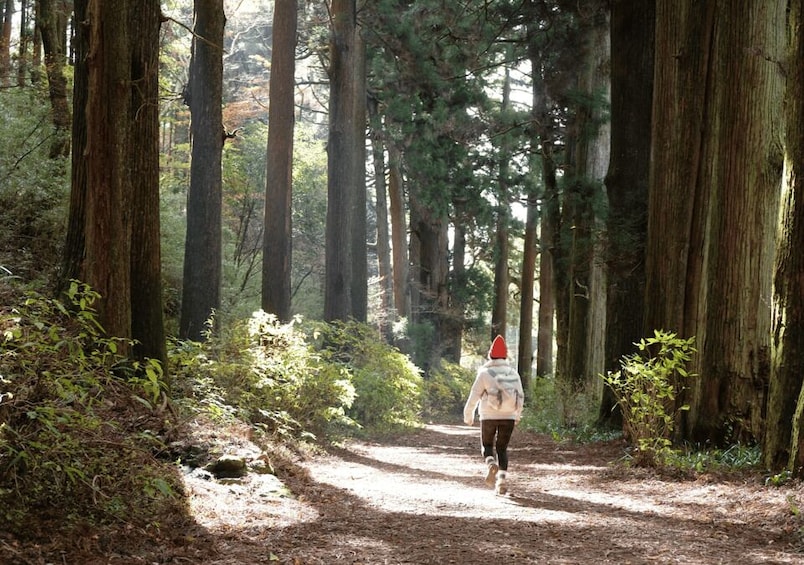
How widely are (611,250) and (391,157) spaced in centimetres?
1584

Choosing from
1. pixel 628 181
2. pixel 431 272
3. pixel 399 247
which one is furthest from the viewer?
pixel 431 272

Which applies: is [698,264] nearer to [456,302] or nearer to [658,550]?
[658,550]

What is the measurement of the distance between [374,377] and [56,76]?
8829 mm

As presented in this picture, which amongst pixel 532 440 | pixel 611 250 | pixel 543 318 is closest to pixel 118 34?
pixel 611 250

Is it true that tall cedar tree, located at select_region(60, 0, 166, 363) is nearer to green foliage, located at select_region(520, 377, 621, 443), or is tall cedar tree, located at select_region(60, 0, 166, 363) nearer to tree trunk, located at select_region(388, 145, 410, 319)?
green foliage, located at select_region(520, 377, 621, 443)

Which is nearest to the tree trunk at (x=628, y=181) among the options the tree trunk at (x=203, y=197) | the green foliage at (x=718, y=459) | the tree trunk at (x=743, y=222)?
the tree trunk at (x=743, y=222)

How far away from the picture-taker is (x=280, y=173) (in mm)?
19203

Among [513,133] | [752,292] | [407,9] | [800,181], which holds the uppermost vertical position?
[407,9]

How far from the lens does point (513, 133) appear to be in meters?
23.6

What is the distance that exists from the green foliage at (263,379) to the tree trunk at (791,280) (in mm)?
5873

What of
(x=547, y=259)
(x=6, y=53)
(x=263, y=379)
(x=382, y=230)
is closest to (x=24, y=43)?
(x=6, y=53)

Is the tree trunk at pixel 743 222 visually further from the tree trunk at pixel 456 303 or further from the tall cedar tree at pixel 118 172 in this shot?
the tree trunk at pixel 456 303

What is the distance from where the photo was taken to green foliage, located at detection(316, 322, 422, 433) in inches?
739

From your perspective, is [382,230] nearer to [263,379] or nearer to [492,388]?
[263,379]
